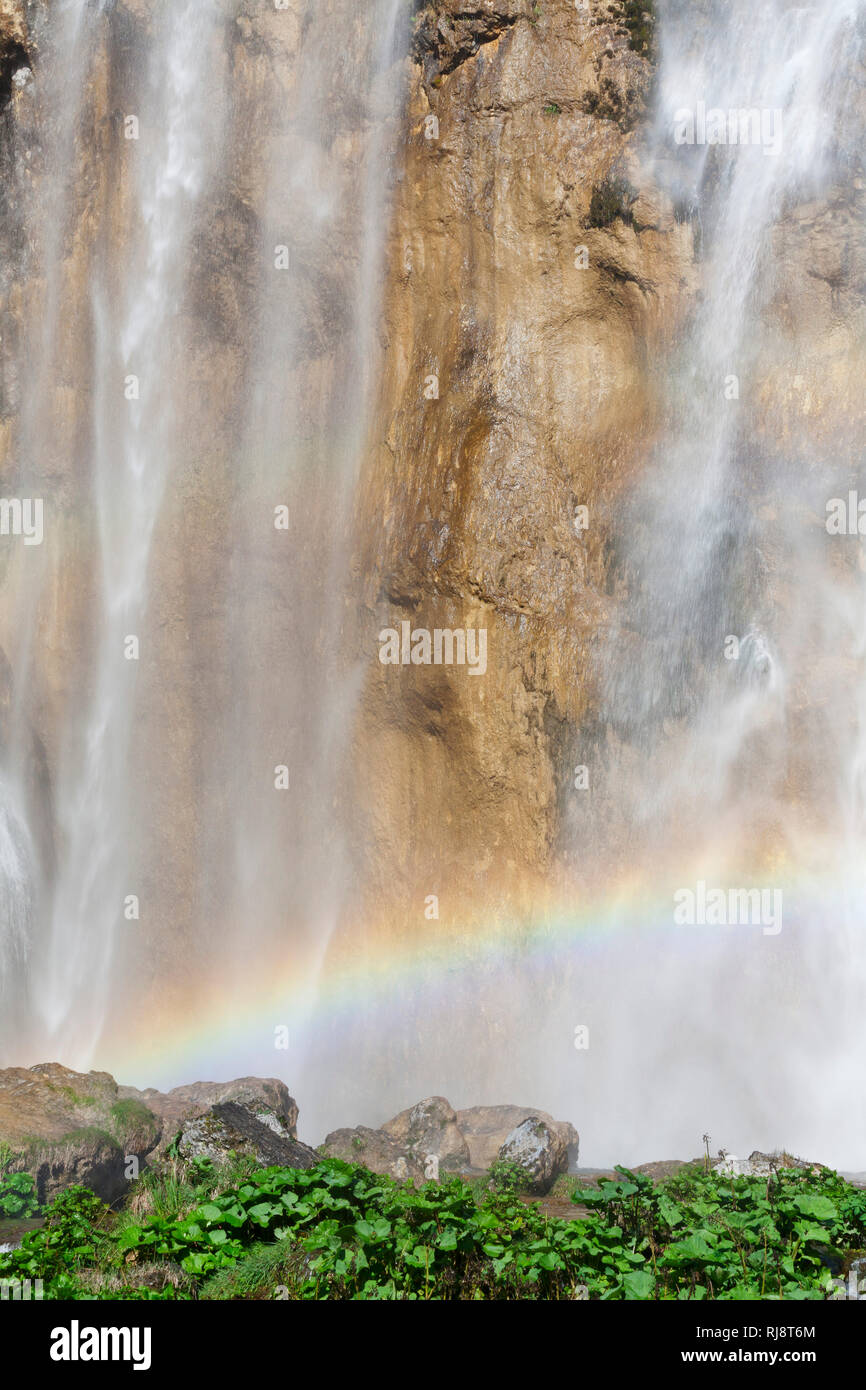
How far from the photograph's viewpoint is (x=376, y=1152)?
32.1 feet

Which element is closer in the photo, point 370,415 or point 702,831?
point 702,831

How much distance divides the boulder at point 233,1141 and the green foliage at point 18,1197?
0.89 m

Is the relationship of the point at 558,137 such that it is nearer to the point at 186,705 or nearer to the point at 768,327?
the point at 768,327

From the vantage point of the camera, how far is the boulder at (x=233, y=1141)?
7.96 metres

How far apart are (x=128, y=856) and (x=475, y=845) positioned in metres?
4.64

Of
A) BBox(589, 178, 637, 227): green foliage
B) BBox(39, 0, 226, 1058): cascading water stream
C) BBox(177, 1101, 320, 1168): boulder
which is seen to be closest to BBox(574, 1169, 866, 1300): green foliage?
BBox(177, 1101, 320, 1168): boulder

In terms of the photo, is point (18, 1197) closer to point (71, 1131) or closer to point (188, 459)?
point (71, 1131)

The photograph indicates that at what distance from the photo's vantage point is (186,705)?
1620cm

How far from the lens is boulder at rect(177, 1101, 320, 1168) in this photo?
7.96m

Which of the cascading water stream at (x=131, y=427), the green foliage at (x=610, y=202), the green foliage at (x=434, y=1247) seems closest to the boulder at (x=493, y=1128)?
the green foliage at (x=434, y=1247)

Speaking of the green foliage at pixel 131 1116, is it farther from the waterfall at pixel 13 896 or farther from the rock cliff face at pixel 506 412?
the waterfall at pixel 13 896

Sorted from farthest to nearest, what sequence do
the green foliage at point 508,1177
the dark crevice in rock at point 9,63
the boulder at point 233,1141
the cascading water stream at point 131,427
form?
1. the dark crevice in rock at point 9,63
2. the cascading water stream at point 131,427
3. the green foliage at point 508,1177
4. the boulder at point 233,1141
